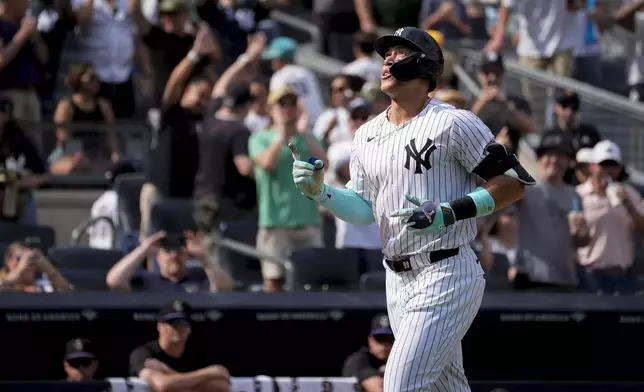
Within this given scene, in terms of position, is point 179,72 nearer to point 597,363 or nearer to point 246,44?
point 246,44

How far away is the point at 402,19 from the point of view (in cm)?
1430

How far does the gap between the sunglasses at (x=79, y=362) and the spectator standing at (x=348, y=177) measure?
2514 mm

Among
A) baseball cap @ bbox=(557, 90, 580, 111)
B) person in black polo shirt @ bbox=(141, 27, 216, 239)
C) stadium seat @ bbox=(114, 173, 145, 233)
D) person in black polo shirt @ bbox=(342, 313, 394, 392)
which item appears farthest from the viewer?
baseball cap @ bbox=(557, 90, 580, 111)

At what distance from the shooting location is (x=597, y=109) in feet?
42.7

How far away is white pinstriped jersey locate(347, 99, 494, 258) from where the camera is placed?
19.8 feet

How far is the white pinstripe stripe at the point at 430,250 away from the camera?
5980mm

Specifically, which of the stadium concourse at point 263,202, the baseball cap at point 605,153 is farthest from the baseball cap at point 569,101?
the baseball cap at point 605,153

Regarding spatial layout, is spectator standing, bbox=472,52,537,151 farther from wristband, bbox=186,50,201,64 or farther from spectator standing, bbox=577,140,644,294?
wristband, bbox=186,50,201,64

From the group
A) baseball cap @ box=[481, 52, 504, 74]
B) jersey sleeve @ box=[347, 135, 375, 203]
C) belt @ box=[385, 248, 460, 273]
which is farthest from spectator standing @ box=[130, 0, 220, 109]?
belt @ box=[385, 248, 460, 273]

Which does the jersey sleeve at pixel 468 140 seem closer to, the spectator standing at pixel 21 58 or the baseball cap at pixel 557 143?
the baseball cap at pixel 557 143

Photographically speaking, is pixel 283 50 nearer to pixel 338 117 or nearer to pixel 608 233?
pixel 338 117

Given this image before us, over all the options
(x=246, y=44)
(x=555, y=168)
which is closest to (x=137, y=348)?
(x=555, y=168)

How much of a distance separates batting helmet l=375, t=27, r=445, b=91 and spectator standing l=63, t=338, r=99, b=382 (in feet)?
10.3

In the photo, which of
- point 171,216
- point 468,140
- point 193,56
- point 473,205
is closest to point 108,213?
point 171,216
